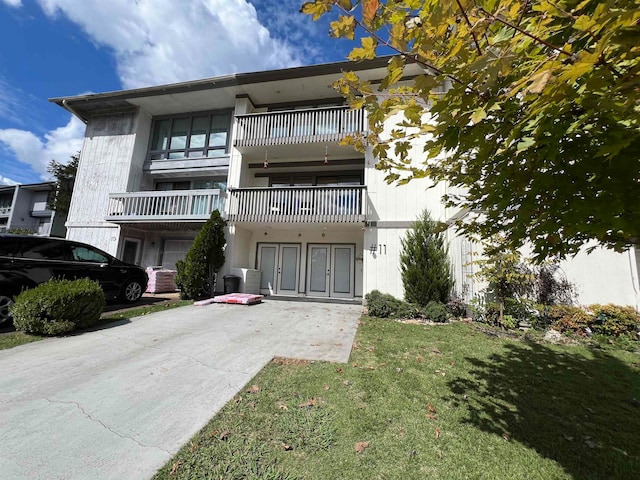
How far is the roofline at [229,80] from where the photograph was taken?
1080 centimetres

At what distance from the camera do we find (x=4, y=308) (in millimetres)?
5750

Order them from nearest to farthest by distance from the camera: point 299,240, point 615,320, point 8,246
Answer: point 8,246, point 615,320, point 299,240

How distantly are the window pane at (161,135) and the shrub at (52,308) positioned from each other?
413 inches

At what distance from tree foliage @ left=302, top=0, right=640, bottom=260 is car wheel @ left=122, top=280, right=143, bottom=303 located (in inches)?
381

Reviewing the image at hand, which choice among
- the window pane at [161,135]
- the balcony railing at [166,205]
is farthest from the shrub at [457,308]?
the window pane at [161,135]

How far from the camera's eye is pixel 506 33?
1.28 metres

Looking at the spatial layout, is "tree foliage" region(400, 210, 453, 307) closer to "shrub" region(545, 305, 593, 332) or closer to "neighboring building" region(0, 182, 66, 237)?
"shrub" region(545, 305, 593, 332)

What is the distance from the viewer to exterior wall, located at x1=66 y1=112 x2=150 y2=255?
12.9 meters

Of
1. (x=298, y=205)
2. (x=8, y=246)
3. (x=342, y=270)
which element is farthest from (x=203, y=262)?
(x=342, y=270)

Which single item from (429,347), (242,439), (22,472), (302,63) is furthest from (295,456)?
(302,63)

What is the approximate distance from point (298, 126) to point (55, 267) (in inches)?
368

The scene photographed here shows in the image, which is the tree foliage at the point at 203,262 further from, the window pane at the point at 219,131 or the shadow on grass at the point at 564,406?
the shadow on grass at the point at 564,406

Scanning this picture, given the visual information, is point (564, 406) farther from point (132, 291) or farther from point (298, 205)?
point (132, 291)

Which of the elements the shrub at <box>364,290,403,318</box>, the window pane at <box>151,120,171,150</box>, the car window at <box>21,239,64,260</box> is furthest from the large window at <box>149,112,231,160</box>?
the shrub at <box>364,290,403,318</box>
